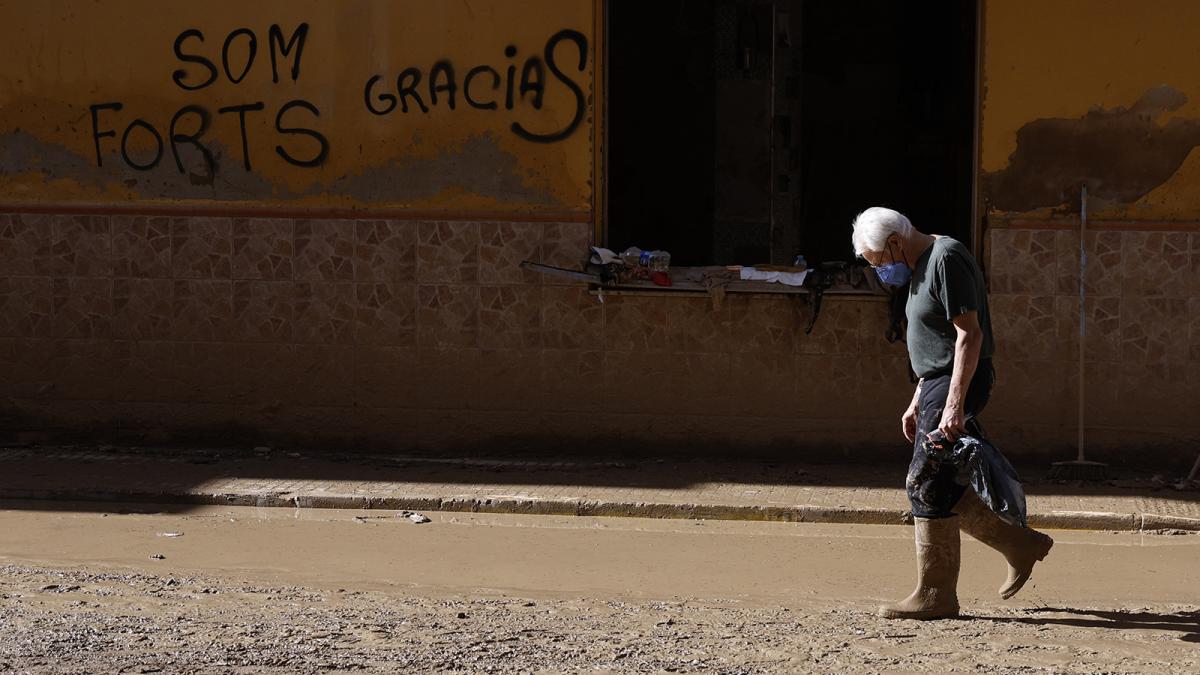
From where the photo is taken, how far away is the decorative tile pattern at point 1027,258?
900 cm

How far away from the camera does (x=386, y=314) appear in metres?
9.58

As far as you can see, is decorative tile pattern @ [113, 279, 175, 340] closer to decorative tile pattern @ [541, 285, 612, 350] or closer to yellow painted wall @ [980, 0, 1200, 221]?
decorative tile pattern @ [541, 285, 612, 350]

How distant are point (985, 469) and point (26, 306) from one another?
20.9ft

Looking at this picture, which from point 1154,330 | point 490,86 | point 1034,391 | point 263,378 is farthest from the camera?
point 263,378

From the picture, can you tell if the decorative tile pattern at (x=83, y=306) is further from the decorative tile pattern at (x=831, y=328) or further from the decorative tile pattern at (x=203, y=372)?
the decorative tile pattern at (x=831, y=328)

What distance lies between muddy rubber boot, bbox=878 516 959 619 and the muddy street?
4.2 inches

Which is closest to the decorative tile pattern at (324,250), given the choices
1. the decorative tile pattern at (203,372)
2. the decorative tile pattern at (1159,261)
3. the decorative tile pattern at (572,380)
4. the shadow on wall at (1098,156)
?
the decorative tile pattern at (203,372)

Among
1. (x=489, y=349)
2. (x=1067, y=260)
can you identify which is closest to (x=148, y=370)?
(x=489, y=349)

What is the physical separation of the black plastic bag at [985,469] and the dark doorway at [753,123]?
5.26m

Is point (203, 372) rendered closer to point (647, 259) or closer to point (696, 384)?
point (647, 259)

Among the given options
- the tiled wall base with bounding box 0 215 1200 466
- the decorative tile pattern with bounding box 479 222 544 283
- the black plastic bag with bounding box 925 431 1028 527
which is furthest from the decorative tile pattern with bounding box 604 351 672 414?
the black plastic bag with bounding box 925 431 1028 527

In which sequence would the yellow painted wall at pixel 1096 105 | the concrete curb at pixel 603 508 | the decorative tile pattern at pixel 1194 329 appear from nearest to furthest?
the concrete curb at pixel 603 508, the yellow painted wall at pixel 1096 105, the decorative tile pattern at pixel 1194 329

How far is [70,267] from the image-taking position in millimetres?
9766

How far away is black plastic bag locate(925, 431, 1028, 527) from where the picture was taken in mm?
5875
